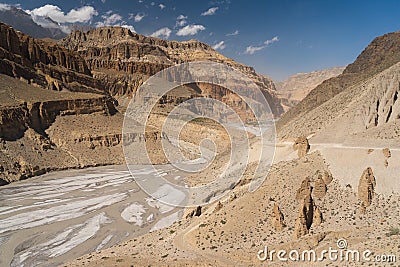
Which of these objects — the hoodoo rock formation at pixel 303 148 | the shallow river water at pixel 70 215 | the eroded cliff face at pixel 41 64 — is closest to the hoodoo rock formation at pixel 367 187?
the hoodoo rock formation at pixel 303 148

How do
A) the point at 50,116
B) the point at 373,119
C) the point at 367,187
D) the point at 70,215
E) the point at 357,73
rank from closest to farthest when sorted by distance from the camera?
1. the point at 367,187
2. the point at 373,119
3. the point at 70,215
4. the point at 357,73
5. the point at 50,116

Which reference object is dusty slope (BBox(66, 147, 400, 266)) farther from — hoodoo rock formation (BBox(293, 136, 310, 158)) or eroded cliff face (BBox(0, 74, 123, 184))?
eroded cliff face (BBox(0, 74, 123, 184))

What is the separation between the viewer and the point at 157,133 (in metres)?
80.6

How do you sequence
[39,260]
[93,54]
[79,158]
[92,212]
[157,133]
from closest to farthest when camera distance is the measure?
[39,260], [92,212], [79,158], [157,133], [93,54]

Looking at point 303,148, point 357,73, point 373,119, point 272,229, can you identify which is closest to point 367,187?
point 272,229

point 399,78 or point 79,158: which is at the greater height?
point 399,78

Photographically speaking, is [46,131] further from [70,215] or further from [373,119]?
[373,119]

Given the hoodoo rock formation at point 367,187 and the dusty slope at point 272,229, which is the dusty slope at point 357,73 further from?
the hoodoo rock formation at point 367,187

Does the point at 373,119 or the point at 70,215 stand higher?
the point at 373,119

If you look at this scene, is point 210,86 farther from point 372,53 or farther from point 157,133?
point 372,53

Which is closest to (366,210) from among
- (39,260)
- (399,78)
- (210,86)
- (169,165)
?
(399,78)

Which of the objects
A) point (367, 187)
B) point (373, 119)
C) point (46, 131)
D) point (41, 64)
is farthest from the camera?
point (41, 64)

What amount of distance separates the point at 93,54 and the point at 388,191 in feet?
564

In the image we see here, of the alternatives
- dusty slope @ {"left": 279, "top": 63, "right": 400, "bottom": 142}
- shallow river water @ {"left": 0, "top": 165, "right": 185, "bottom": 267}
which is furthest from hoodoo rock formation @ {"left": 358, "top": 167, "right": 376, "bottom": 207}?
shallow river water @ {"left": 0, "top": 165, "right": 185, "bottom": 267}
